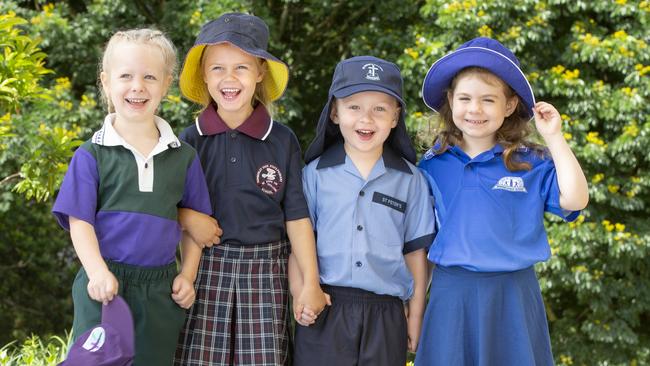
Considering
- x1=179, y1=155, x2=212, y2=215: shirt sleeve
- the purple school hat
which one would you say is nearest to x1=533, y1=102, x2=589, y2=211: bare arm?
x1=179, y1=155, x2=212, y2=215: shirt sleeve

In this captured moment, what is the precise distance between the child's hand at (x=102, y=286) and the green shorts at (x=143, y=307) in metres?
0.06

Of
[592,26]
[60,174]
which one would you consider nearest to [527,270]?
[60,174]

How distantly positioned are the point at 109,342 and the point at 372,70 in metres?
1.23

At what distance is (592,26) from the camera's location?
24.4 ft

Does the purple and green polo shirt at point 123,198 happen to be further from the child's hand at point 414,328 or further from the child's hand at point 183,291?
the child's hand at point 414,328

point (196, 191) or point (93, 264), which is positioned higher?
point (196, 191)

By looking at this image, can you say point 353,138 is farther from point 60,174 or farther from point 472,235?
point 60,174

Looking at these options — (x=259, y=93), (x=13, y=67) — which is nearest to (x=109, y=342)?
(x=259, y=93)

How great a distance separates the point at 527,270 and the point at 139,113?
1.40 meters

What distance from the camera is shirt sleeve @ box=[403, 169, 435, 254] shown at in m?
2.83

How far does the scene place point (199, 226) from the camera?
2656 mm

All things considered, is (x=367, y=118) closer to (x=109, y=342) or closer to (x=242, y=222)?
(x=242, y=222)

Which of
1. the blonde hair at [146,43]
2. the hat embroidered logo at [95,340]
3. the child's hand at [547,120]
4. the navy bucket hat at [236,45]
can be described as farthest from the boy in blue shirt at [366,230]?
the hat embroidered logo at [95,340]

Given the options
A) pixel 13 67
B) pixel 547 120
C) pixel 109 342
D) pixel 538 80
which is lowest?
pixel 109 342
